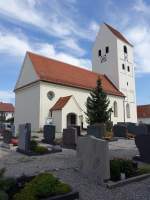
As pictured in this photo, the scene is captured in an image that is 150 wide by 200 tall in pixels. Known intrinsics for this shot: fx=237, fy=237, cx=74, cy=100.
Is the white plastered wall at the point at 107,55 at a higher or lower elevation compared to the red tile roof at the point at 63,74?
higher

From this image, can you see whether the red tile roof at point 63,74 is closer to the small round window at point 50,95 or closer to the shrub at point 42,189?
the small round window at point 50,95

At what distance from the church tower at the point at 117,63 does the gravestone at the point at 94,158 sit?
102 feet

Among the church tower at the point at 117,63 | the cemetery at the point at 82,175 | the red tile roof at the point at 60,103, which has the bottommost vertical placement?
the cemetery at the point at 82,175

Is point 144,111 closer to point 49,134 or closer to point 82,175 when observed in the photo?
point 49,134

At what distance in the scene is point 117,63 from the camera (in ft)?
125

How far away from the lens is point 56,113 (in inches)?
1032

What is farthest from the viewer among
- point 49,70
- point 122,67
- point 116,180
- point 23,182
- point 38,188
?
point 122,67

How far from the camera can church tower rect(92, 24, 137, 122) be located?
3838 cm

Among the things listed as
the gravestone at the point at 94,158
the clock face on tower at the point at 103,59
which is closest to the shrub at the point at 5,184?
the gravestone at the point at 94,158

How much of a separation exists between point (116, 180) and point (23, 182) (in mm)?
2366

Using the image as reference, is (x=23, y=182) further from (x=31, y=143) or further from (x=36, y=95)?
(x=36, y=95)

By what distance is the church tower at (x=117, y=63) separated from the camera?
38375 millimetres

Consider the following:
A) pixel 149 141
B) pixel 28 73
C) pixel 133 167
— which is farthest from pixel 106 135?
pixel 28 73

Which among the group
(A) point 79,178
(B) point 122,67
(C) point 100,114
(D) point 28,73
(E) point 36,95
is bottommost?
(A) point 79,178
